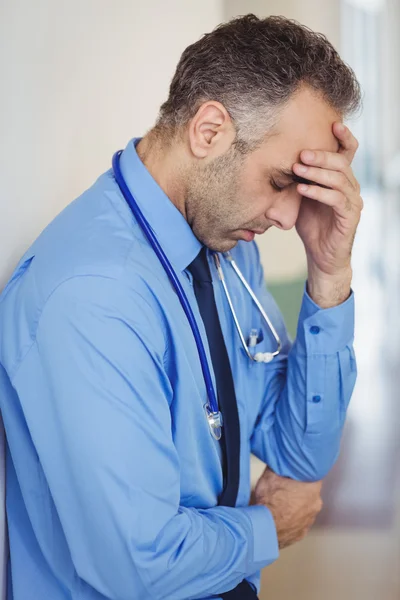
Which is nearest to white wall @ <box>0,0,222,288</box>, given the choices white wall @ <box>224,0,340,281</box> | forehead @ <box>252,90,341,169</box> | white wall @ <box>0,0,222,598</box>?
white wall @ <box>0,0,222,598</box>

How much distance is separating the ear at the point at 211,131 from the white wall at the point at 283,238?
1.84 metres

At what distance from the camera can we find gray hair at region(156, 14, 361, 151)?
111 cm

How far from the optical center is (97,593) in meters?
1.06

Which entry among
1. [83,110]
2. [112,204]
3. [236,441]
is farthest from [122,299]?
[83,110]

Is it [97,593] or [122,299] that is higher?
[122,299]

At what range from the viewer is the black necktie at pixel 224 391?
1.20 m

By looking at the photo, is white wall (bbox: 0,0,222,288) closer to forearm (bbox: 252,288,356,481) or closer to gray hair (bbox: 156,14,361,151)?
gray hair (bbox: 156,14,361,151)

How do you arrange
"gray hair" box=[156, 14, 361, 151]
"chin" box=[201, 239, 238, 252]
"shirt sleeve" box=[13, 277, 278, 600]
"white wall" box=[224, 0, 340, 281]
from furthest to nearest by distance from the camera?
"white wall" box=[224, 0, 340, 281] → "chin" box=[201, 239, 238, 252] → "gray hair" box=[156, 14, 361, 151] → "shirt sleeve" box=[13, 277, 278, 600]

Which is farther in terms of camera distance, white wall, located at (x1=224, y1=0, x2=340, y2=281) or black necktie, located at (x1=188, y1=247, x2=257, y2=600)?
white wall, located at (x1=224, y1=0, x2=340, y2=281)

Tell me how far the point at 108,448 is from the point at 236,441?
343 millimetres

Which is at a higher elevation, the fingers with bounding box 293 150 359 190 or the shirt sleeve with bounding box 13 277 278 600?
the fingers with bounding box 293 150 359 190

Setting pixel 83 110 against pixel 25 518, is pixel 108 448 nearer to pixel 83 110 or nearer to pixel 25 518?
pixel 25 518

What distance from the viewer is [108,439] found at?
0.93 metres

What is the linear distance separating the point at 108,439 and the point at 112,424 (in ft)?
0.06
